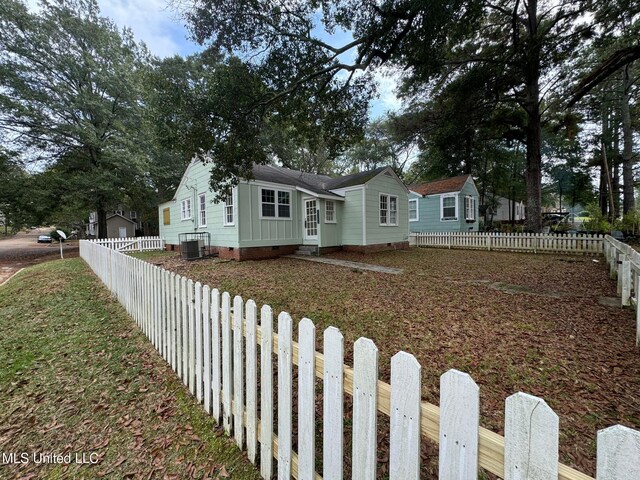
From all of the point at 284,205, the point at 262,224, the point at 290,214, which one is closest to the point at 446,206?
the point at 290,214

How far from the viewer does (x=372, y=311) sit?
179 inches

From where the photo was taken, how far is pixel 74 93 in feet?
56.7

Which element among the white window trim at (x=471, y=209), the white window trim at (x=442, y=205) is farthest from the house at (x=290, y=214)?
the white window trim at (x=471, y=209)

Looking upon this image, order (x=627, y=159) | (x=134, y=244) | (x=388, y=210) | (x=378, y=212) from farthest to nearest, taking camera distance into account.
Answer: (x=627, y=159)
(x=134, y=244)
(x=388, y=210)
(x=378, y=212)

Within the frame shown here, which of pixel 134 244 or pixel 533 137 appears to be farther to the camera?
pixel 134 244

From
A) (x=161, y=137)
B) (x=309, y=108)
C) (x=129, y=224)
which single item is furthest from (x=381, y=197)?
(x=129, y=224)

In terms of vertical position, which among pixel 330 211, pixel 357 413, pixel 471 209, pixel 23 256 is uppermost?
pixel 471 209

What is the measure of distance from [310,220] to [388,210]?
4.21 m

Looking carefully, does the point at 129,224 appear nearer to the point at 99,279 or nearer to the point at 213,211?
the point at 213,211

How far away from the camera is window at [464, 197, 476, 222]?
61.5ft

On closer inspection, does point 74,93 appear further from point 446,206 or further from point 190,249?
point 446,206

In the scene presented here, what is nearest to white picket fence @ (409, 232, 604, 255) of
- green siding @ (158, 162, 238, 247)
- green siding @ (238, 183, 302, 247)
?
green siding @ (238, 183, 302, 247)

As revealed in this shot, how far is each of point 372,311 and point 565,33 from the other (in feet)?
41.8

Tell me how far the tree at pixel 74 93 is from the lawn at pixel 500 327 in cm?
1548
